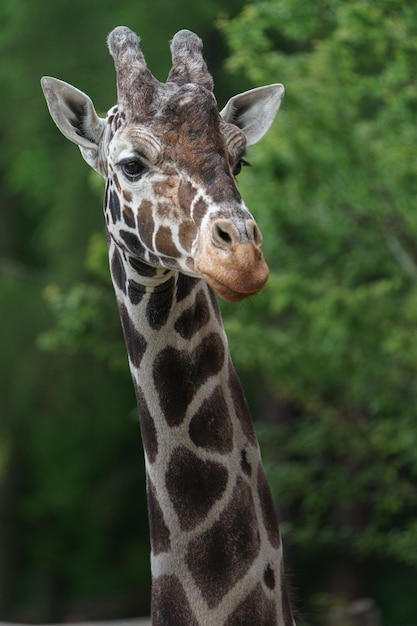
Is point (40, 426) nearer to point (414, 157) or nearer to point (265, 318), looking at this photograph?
point (265, 318)

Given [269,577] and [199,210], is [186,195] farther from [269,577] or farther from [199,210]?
[269,577]

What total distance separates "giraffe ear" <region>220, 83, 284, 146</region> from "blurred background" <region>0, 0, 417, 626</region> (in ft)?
5.37

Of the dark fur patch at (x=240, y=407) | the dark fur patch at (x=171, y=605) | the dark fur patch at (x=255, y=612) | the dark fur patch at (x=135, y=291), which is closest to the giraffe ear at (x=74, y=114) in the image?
the dark fur patch at (x=135, y=291)

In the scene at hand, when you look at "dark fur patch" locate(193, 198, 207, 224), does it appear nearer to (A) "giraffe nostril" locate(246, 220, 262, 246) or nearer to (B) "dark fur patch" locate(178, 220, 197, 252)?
(B) "dark fur patch" locate(178, 220, 197, 252)

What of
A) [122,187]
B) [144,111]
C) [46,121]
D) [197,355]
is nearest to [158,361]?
[197,355]

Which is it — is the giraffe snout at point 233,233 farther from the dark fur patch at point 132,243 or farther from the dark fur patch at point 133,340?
the dark fur patch at point 133,340

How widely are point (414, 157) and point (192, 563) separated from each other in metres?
4.79

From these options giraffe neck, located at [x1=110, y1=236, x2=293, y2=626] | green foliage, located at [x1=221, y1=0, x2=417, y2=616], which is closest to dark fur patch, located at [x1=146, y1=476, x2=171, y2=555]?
giraffe neck, located at [x1=110, y1=236, x2=293, y2=626]

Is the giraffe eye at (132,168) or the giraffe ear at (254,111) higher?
the giraffe ear at (254,111)

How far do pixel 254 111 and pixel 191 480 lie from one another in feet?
4.21

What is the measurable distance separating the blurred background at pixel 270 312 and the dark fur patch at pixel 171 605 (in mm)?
708

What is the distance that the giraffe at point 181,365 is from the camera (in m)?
3.13

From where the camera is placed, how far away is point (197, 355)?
133 inches

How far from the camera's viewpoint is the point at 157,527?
3375 millimetres
